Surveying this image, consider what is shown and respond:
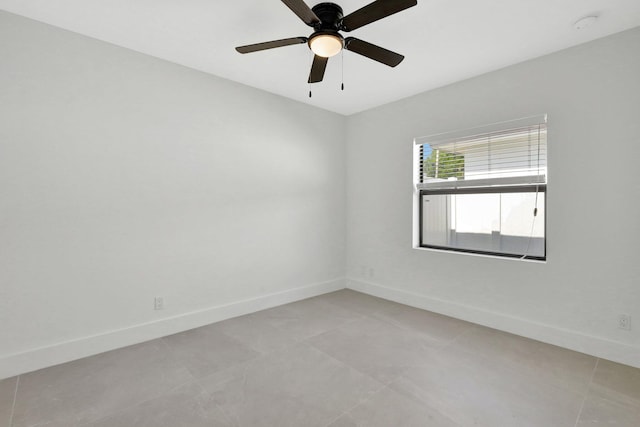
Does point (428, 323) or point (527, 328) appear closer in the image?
point (527, 328)

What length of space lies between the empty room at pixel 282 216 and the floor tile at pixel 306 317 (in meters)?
0.03

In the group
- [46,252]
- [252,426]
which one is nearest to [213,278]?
[46,252]

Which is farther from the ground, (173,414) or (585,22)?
(585,22)

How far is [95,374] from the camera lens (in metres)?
2.17

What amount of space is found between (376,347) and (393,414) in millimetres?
845

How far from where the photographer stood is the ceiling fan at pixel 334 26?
161cm

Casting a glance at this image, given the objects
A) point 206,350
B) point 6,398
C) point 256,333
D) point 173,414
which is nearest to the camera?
point 173,414

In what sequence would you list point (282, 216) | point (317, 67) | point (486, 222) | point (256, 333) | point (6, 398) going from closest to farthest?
point (6, 398) < point (317, 67) < point (256, 333) < point (486, 222) < point (282, 216)

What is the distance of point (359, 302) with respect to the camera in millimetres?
3799

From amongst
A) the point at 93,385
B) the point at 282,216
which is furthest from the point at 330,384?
the point at 282,216

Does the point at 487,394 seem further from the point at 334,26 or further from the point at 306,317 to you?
the point at 334,26

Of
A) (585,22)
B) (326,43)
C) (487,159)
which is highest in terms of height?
(585,22)

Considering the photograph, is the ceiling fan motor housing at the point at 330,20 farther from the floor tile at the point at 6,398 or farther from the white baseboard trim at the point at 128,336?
the floor tile at the point at 6,398

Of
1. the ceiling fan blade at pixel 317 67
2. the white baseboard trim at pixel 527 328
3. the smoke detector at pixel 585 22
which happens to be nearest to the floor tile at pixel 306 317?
the white baseboard trim at pixel 527 328
